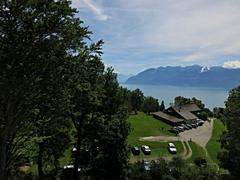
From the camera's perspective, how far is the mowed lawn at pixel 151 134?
51.5 meters

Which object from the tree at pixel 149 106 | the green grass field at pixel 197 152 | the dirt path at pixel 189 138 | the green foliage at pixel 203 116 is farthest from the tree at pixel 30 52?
the tree at pixel 149 106

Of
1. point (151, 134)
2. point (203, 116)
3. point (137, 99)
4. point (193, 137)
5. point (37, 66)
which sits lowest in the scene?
point (193, 137)

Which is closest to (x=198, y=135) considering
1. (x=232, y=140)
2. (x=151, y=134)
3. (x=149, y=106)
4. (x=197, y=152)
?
(x=151, y=134)

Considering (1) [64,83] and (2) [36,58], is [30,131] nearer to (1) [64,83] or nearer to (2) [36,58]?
(1) [64,83]

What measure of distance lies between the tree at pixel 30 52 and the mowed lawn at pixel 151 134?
2790 cm

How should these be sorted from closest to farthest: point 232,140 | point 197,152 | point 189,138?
1. point 232,140
2. point 197,152
3. point 189,138

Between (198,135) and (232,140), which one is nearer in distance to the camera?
(232,140)

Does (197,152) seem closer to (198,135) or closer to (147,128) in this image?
(198,135)

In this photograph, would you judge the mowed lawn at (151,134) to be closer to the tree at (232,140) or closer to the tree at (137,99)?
the tree at (232,140)

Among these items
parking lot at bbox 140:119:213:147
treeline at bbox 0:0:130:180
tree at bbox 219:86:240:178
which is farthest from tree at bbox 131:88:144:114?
treeline at bbox 0:0:130:180

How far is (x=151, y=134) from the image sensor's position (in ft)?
241

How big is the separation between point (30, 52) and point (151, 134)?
62.9 m

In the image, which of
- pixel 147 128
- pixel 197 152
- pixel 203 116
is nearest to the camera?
pixel 197 152

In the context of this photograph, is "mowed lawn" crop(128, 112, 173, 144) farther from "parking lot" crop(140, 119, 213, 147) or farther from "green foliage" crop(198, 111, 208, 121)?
"green foliage" crop(198, 111, 208, 121)
